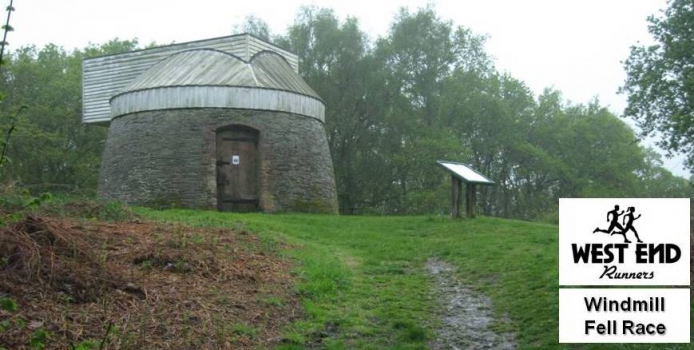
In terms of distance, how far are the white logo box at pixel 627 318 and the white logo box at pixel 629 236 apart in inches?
6.1

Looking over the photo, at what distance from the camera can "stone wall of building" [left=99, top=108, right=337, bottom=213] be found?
21766 millimetres

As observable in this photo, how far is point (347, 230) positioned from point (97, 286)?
391 inches

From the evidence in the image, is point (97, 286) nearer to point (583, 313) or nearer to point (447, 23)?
point (583, 313)

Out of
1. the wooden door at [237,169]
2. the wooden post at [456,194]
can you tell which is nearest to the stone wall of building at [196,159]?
the wooden door at [237,169]

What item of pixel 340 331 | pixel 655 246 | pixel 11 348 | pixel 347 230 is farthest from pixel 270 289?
pixel 347 230

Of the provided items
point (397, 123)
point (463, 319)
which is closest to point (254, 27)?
point (397, 123)

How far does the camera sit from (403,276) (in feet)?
36.1

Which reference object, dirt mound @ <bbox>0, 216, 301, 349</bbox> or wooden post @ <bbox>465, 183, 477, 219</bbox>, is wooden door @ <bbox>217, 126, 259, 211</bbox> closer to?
wooden post @ <bbox>465, 183, 477, 219</bbox>

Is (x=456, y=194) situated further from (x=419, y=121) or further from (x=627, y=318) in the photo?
(x=419, y=121)

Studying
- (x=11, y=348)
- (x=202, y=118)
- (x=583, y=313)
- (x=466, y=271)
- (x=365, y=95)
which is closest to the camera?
(x=11, y=348)

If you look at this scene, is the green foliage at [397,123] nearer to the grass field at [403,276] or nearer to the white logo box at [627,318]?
the grass field at [403,276]

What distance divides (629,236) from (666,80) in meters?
18.2

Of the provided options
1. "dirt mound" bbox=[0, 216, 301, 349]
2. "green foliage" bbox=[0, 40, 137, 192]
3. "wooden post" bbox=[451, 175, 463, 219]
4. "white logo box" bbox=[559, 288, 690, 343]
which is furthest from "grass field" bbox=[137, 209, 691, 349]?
"green foliage" bbox=[0, 40, 137, 192]

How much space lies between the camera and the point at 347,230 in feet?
55.3
